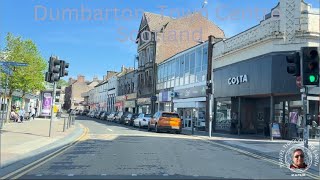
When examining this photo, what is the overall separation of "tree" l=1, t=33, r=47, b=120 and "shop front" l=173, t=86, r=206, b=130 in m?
15.5

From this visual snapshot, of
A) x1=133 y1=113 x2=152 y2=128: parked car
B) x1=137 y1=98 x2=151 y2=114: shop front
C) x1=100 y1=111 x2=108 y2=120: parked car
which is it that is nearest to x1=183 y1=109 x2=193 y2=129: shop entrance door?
x1=133 y1=113 x2=152 y2=128: parked car

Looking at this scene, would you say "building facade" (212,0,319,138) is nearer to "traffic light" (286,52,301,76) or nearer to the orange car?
the orange car

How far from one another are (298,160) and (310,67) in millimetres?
3154

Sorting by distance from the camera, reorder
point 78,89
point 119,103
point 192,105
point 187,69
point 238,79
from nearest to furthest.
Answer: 1. point 238,79
2. point 192,105
3. point 187,69
4. point 119,103
5. point 78,89

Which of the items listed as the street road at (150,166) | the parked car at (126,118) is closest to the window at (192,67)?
the parked car at (126,118)

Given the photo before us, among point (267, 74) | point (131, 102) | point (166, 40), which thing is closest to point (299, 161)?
point (267, 74)

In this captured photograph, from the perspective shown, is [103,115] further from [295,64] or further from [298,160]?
[298,160]

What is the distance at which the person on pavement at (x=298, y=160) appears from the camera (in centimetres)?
1339

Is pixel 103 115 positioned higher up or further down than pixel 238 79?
further down

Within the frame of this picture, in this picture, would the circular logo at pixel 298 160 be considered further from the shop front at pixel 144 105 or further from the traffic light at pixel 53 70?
the shop front at pixel 144 105

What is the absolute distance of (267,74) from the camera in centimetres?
2839

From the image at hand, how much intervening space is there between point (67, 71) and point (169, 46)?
40.8 metres

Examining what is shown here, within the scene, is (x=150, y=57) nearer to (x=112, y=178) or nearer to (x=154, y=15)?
(x=154, y=15)

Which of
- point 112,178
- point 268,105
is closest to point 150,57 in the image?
point 268,105
